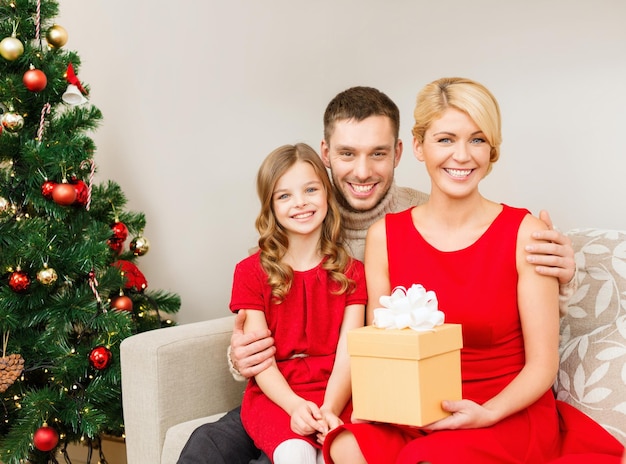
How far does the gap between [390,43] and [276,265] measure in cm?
127

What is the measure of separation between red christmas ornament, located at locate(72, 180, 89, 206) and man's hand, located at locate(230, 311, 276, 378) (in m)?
1.10

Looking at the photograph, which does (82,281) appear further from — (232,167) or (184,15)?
(184,15)

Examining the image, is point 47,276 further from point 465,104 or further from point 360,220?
point 465,104

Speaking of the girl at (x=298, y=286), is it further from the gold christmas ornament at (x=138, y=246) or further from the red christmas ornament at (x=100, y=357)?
the gold christmas ornament at (x=138, y=246)

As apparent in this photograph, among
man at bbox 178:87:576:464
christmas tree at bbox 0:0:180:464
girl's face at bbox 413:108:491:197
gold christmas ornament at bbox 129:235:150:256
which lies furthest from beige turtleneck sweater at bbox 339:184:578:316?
gold christmas ornament at bbox 129:235:150:256

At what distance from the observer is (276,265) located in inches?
81.6

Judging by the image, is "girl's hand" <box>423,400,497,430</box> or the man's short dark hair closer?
"girl's hand" <box>423,400,497,430</box>

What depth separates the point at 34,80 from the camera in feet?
8.99

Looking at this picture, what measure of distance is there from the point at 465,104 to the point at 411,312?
539 mm

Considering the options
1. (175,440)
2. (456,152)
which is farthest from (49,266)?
(456,152)

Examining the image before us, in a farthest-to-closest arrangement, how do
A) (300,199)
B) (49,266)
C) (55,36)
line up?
(55,36)
(49,266)
(300,199)

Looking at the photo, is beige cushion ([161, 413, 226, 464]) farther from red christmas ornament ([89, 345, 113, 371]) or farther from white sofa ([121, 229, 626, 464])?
red christmas ornament ([89, 345, 113, 371])

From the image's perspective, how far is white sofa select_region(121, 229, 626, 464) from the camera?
1.89 metres

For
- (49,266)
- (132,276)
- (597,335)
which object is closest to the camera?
(597,335)
